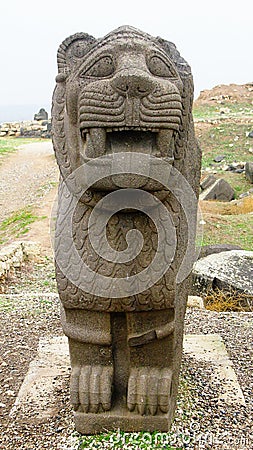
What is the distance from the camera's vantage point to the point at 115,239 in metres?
1.98

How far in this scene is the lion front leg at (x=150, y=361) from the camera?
82.9 inches

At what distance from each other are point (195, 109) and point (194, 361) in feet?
72.5

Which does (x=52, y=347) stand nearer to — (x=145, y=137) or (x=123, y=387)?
(x=123, y=387)

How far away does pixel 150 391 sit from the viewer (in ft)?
7.12

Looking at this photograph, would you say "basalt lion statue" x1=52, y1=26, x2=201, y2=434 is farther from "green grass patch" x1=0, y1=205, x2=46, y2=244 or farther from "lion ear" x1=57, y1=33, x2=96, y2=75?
"green grass patch" x1=0, y1=205, x2=46, y2=244

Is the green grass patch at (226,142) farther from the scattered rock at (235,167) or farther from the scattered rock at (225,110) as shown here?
the scattered rock at (225,110)

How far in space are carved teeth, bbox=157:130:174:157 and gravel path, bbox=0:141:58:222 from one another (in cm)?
824

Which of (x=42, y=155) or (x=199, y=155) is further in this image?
(x=42, y=155)

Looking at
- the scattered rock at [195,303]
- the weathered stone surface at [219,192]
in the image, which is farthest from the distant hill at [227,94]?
the scattered rock at [195,303]

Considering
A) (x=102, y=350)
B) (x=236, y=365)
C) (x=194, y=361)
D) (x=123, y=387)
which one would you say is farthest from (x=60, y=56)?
(x=236, y=365)

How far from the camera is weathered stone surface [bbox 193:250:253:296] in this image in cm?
470

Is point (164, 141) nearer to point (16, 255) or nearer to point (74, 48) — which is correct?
point (74, 48)

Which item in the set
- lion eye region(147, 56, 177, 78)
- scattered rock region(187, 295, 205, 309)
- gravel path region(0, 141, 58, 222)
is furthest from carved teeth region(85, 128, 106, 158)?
gravel path region(0, 141, 58, 222)

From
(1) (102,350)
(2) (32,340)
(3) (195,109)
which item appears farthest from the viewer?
(3) (195,109)
